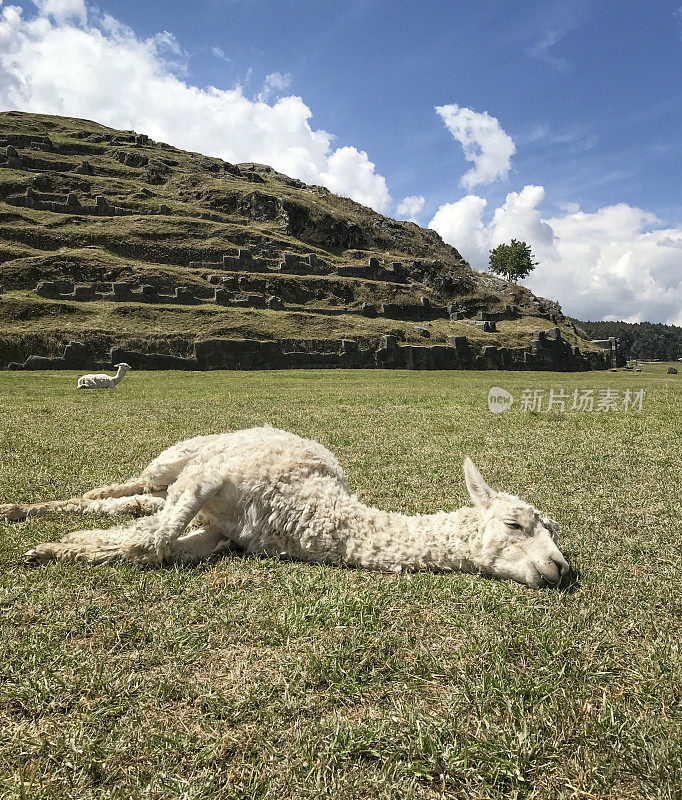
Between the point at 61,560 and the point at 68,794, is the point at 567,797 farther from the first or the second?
the point at 61,560

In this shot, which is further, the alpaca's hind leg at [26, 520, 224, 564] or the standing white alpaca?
the standing white alpaca

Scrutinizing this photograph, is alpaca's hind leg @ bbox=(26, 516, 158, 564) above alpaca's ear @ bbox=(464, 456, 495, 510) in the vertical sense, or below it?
below

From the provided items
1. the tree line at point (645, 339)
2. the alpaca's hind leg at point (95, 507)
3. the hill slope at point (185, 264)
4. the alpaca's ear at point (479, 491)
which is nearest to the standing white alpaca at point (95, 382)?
the hill slope at point (185, 264)

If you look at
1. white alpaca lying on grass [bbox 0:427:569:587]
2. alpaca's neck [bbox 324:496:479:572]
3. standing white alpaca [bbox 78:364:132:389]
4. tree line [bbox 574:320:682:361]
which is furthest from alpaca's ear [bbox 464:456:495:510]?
tree line [bbox 574:320:682:361]

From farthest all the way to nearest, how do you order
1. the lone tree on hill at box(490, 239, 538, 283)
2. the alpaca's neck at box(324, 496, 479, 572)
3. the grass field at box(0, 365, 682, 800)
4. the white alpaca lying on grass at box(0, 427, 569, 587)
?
the lone tree on hill at box(490, 239, 538, 283), the alpaca's neck at box(324, 496, 479, 572), the white alpaca lying on grass at box(0, 427, 569, 587), the grass field at box(0, 365, 682, 800)

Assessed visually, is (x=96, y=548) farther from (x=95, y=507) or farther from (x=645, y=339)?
(x=645, y=339)

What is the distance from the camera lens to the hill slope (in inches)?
1409

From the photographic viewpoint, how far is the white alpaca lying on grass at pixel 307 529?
350cm

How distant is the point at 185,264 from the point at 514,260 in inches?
2495

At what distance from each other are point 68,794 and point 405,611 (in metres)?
1.90

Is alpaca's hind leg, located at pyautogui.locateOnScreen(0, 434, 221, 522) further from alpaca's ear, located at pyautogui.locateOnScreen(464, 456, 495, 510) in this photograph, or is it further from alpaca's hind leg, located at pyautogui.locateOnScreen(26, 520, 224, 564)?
alpaca's ear, located at pyautogui.locateOnScreen(464, 456, 495, 510)

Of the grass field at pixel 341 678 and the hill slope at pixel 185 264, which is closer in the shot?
the grass field at pixel 341 678

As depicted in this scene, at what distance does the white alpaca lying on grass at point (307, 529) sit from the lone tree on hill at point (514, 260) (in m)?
94.4

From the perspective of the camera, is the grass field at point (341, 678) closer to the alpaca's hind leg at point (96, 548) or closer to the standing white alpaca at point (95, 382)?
the alpaca's hind leg at point (96, 548)
